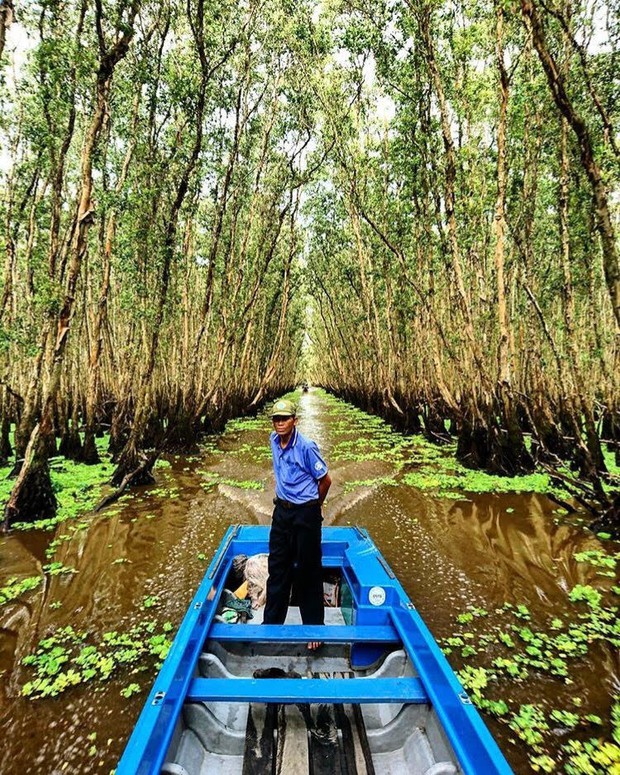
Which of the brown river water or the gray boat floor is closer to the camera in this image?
the gray boat floor

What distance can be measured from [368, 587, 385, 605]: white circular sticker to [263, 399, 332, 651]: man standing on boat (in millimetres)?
415

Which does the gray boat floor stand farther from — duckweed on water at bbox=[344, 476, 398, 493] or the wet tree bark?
duckweed on water at bbox=[344, 476, 398, 493]

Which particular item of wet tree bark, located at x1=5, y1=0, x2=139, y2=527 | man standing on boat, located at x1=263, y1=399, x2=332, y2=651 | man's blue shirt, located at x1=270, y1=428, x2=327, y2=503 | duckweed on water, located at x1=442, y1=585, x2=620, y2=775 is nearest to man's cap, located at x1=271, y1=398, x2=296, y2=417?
man standing on boat, located at x1=263, y1=399, x2=332, y2=651

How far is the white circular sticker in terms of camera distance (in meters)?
3.29

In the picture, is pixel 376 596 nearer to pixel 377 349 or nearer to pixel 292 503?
pixel 292 503

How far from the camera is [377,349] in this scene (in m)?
18.0

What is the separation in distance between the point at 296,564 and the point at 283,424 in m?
1.10

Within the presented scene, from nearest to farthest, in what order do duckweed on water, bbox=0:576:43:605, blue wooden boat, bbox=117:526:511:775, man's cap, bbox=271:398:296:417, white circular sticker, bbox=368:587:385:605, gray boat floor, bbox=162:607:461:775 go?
blue wooden boat, bbox=117:526:511:775, gray boat floor, bbox=162:607:461:775, white circular sticker, bbox=368:587:385:605, man's cap, bbox=271:398:296:417, duckweed on water, bbox=0:576:43:605

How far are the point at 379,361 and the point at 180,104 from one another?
1127 cm

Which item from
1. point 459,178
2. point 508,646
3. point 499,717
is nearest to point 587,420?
point 508,646

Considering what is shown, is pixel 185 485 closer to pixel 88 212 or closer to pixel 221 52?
pixel 88 212

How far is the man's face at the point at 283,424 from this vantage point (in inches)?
134

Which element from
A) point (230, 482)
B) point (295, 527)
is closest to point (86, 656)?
point (295, 527)

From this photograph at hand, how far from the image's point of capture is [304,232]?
85.0 feet
